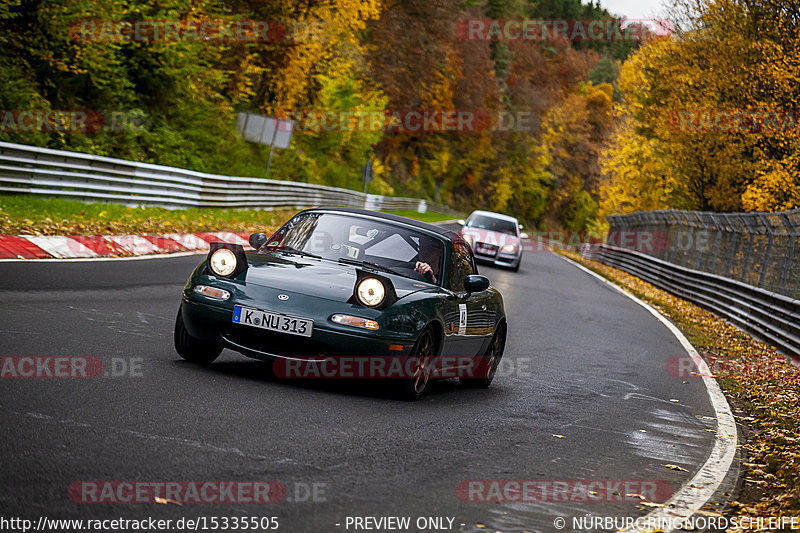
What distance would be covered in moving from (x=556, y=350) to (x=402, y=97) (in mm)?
51616

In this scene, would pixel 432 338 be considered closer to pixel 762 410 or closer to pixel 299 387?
pixel 299 387

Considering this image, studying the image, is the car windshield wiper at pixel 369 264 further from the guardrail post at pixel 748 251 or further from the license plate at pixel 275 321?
the guardrail post at pixel 748 251

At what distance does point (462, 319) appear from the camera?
825cm

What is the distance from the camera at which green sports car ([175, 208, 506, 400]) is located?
22.9 feet

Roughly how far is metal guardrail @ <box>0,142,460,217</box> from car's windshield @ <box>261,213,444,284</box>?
10176mm

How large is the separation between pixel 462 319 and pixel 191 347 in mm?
2171

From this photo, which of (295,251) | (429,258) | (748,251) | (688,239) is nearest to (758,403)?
(429,258)

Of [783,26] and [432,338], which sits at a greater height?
[783,26]

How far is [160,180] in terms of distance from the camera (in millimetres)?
23906

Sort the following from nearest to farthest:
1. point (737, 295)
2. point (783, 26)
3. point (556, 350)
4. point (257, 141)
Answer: point (556, 350)
point (737, 295)
point (783, 26)
point (257, 141)

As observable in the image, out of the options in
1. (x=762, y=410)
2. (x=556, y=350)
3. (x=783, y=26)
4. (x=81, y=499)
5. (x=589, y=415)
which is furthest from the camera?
(x=783, y=26)

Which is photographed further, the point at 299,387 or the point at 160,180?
the point at 160,180

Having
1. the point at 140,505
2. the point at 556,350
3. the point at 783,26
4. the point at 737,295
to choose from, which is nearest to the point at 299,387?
the point at 140,505

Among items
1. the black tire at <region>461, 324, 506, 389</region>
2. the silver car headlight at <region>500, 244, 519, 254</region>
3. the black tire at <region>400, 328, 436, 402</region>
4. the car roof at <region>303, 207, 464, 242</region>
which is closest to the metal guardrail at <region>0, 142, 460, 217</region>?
the silver car headlight at <region>500, 244, 519, 254</region>
